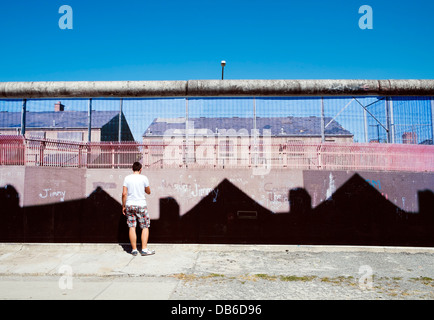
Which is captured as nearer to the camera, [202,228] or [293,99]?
[202,228]

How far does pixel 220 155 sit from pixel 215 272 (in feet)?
11.5

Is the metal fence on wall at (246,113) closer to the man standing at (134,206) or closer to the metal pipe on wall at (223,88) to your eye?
the man standing at (134,206)

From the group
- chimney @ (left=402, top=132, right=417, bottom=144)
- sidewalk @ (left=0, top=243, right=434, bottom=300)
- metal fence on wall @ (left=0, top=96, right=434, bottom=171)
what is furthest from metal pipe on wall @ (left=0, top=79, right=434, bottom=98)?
chimney @ (left=402, top=132, right=417, bottom=144)

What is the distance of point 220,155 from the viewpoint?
8023 millimetres

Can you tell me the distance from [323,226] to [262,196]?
1.63 metres

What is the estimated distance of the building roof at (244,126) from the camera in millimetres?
8156

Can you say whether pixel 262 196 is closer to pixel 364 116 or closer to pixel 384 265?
pixel 384 265

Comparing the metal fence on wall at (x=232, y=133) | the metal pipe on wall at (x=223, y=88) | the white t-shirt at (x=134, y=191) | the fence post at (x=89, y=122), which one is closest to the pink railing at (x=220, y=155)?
the metal fence on wall at (x=232, y=133)

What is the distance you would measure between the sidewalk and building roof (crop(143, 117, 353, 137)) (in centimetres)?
294

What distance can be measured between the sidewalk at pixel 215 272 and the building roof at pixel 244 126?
2941 millimetres

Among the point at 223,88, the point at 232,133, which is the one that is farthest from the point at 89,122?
the point at 223,88
